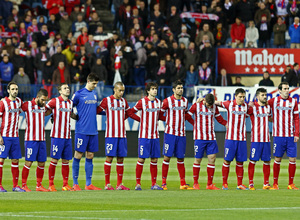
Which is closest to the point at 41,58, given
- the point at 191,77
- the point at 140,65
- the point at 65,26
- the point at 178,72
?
the point at 65,26

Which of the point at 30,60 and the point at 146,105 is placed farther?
the point at 30,60

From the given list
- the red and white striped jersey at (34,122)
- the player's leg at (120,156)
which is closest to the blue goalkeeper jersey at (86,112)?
the player's leg at (120,156)

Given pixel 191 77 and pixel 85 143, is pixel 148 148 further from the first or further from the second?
pixel 191 77

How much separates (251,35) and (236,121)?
15.2m

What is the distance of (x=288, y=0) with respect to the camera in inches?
1270

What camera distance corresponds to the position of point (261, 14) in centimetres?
3139

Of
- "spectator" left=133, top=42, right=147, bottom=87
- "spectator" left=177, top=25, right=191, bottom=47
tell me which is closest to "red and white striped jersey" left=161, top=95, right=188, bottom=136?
"spectator" left=133, top=42, right=147, bottom=87

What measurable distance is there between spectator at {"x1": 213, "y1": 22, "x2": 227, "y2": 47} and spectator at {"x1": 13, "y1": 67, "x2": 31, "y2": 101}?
830 centimetres

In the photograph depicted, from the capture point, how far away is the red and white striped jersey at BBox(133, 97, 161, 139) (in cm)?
1590

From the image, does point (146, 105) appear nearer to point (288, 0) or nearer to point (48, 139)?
point (48, 139)

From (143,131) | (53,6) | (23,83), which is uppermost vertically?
(53,6)

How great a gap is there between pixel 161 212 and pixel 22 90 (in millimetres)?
16681

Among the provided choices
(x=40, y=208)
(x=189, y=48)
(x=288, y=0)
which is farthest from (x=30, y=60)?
(x=40, y=208)

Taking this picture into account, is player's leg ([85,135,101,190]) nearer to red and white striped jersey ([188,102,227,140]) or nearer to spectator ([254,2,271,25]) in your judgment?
red and white striped jersey ([188,102,227,140])
